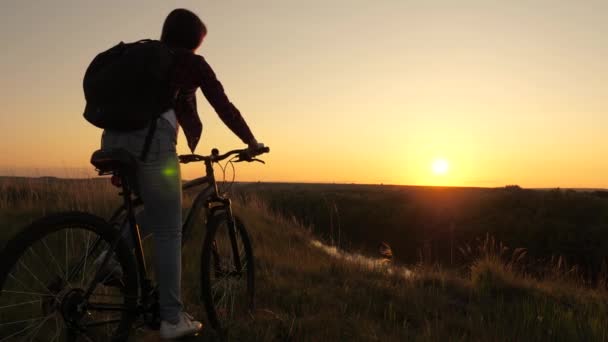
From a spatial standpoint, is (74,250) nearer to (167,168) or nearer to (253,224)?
(167,168)

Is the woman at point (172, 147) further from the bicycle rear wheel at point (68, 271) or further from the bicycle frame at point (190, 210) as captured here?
the bicycle rear wheel at point (68, 271)

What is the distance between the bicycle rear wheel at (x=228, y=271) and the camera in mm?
3622

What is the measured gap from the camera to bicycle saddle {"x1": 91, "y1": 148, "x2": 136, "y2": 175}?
2.69m

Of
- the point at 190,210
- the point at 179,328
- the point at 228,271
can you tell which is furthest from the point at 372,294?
the point at 179,328

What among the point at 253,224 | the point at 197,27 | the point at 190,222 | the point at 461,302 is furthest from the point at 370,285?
the point at 253,224

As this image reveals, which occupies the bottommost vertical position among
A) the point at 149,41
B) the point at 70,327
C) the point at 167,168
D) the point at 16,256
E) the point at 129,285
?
the point at 70,327

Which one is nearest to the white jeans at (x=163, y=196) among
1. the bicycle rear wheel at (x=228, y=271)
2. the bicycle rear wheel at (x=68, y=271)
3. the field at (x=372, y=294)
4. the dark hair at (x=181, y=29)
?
the bicycle rear wheel at (x=68, y=271)

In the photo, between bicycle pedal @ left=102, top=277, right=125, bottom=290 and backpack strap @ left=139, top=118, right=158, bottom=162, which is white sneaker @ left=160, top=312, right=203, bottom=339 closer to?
bicycle pedal @ left=102, top=277, right=125, bottom=290

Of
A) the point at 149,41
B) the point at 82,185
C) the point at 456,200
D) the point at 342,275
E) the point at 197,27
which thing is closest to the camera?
the point at 149,41

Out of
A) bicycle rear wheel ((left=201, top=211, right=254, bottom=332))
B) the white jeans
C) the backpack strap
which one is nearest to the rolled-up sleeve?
the white jeans

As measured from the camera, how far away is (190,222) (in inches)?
135

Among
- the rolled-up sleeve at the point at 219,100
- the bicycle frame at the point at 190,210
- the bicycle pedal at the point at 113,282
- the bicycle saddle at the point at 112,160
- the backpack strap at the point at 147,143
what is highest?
the rolled-up sleeve at the point at 219,100

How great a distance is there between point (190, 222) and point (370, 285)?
11.2ft

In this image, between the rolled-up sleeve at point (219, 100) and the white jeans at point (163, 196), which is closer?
the white jeans at point (163, 196)
